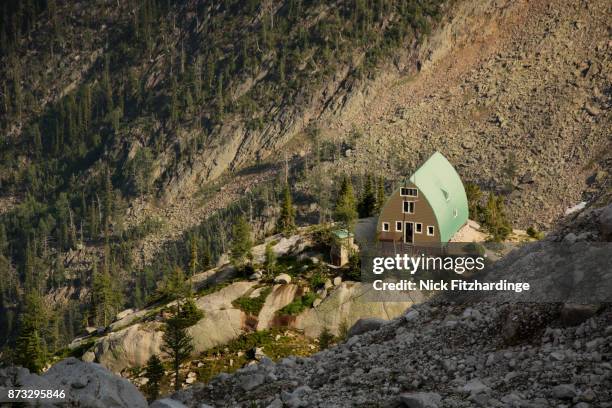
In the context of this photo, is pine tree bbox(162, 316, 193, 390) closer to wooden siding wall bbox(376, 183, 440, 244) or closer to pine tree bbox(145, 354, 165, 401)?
pine tree bbox(145, 354, 165, 401)

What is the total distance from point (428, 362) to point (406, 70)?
15928 cm

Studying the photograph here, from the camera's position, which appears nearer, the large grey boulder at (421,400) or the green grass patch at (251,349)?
the large grey boulder at (421,400)

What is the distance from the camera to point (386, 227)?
77.5m

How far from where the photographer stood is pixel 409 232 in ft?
249

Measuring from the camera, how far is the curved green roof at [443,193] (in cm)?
7556

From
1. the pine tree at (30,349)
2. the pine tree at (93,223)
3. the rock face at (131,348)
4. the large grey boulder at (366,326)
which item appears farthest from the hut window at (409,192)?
the pine tree at (93,223)

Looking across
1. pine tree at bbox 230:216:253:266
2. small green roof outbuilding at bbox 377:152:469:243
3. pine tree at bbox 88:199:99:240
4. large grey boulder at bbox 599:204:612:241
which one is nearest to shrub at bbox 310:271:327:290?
small green roof outbuilding at bbox 377:152:469:243

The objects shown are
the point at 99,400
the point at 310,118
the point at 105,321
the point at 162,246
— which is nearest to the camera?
the point at 99,400

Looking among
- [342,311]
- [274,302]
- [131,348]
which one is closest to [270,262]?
[274,302]

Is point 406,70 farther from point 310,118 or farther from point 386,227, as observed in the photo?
point 386,227

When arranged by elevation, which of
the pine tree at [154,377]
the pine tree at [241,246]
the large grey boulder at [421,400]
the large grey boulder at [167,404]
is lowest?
the pine tree at [154,377]

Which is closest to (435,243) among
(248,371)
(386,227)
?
(386,227)

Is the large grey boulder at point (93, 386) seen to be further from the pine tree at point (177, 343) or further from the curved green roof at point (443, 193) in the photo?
the curved green roof at point (443, 193)

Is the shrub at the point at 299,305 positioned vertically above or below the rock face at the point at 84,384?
above
